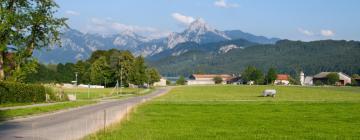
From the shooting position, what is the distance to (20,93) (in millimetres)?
49688

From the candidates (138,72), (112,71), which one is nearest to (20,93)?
(112,71)

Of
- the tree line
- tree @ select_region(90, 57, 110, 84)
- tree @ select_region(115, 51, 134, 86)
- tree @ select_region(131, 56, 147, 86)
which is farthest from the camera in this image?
tree @ select_region(131, 56, 147, 86)

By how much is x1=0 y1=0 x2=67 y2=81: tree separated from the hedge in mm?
1090

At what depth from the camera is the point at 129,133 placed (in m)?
22.4

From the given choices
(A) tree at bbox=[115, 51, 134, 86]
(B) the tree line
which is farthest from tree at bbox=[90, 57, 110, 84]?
(A) tree at bbox=[115, 51, 134, 86]

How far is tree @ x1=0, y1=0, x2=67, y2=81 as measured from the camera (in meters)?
43.0

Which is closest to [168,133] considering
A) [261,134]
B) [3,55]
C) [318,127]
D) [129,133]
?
[129,133]

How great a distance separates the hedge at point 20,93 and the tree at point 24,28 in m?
1.09

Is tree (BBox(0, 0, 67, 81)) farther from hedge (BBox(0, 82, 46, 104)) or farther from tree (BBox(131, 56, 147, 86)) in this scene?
tree (BBox(131, 56, 147, 86))

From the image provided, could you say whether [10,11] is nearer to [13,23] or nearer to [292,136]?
[13,23]

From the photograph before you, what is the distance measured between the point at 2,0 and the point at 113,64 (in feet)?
358

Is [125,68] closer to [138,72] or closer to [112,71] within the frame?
[112,71]

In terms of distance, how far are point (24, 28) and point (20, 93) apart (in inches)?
272

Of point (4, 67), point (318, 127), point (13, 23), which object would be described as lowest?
point (318, 127)
